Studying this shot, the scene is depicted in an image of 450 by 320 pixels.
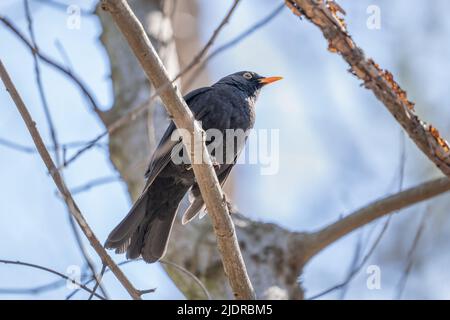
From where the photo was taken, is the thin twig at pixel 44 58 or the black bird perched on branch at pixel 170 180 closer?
the thin twig at pixel 44 58

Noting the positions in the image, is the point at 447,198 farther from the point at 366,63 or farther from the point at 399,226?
the point at 366,63

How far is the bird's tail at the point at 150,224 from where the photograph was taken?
4.78 meters

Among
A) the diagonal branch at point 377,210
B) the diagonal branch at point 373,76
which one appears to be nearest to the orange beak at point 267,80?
the diagonal branch at point 377,210

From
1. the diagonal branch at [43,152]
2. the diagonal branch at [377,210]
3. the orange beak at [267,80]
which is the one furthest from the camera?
the orange beak at [267,80]

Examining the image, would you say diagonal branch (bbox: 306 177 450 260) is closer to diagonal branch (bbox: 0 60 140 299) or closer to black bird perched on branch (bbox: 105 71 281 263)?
black bird perched on branch (bbox: 105 71 281 263)

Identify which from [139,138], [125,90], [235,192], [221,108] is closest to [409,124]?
[221,108]

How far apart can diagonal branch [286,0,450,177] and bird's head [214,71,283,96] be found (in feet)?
7.89

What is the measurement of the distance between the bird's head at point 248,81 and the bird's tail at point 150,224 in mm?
1154

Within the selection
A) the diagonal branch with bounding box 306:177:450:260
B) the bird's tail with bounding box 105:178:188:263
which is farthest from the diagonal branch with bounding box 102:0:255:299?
the diagonal branch with bounding box 306:177:450:260

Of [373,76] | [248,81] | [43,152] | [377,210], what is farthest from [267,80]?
[43,152]

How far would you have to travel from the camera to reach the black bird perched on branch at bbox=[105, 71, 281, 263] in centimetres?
477

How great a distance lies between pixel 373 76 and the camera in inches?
126

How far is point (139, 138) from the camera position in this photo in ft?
19.2

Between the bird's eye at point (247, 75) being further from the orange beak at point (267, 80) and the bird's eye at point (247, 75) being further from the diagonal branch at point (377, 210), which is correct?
the diagonal branch at point (377, 210)
